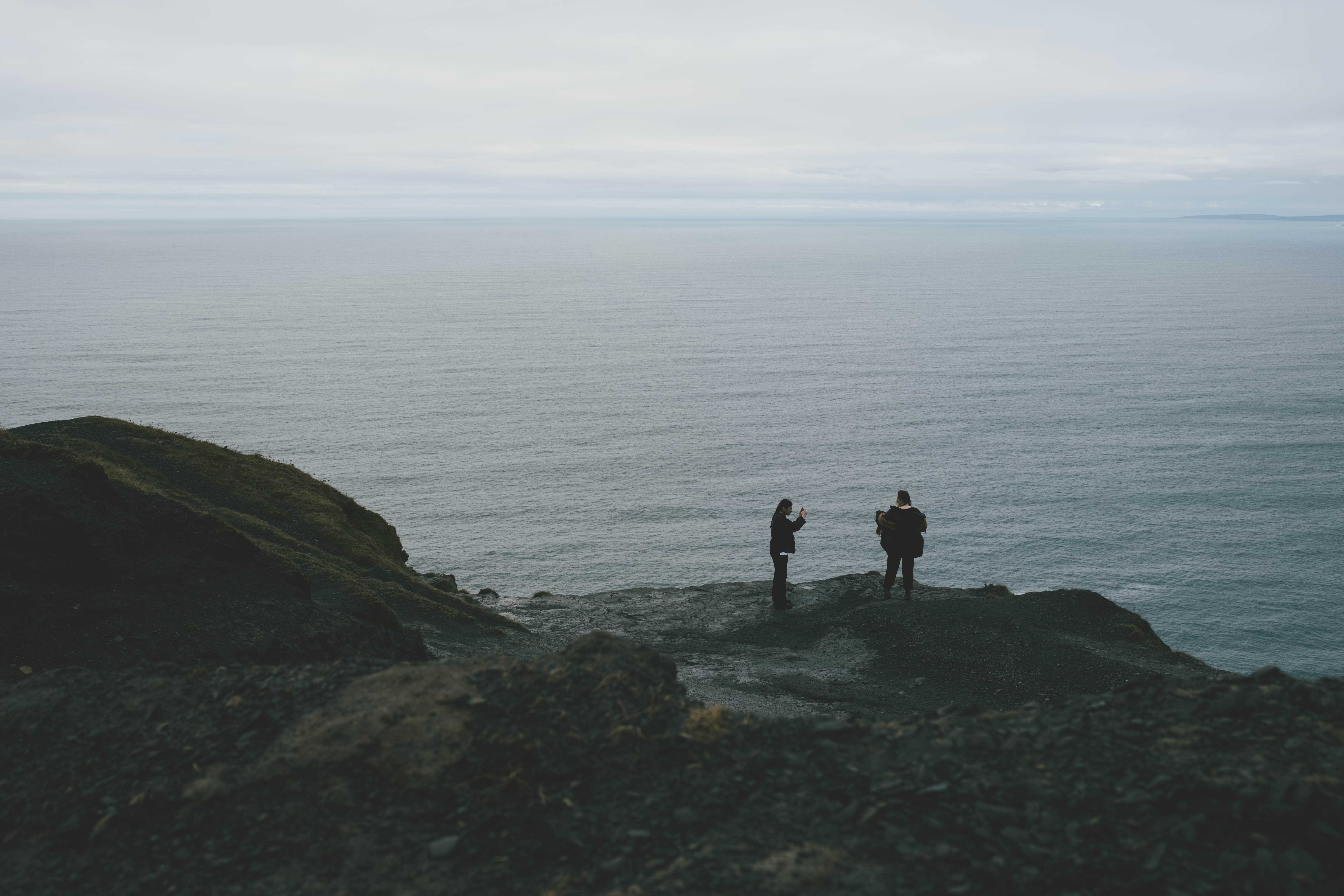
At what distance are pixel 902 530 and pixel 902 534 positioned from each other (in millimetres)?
160

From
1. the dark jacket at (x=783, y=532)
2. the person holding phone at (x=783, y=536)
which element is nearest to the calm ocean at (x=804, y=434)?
the person holding phone at (x=783, y=536)

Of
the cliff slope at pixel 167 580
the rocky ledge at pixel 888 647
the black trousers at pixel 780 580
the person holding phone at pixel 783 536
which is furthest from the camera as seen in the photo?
the black trousers at pixel 780 580

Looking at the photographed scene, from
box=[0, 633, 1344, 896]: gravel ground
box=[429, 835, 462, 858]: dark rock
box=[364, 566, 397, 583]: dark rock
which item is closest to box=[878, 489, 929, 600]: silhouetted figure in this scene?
box=[0, 633, 1344, 896]: gravel ground

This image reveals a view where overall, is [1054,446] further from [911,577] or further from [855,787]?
[855,787]

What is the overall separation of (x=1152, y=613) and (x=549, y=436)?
159 ft

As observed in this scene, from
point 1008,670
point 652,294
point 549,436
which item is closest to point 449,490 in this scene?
point 549,436

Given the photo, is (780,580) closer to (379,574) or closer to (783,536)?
(783,536)

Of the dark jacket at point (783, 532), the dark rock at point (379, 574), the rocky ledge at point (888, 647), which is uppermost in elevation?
the dark jacket at point (783, 532)

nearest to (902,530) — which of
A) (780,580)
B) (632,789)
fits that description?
(780,580)

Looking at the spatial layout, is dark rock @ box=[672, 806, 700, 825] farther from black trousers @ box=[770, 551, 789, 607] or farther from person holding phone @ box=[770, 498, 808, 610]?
black trousers @ box=[770, 551, 789, 607]

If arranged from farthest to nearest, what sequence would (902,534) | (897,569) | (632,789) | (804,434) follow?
(804,434) → (897,569) → (902,534) → (632,789)

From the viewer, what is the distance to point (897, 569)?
873 inches

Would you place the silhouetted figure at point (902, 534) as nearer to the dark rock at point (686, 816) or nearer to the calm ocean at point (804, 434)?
the dark rock at point (686, 816)

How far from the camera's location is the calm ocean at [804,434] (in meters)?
50.2
